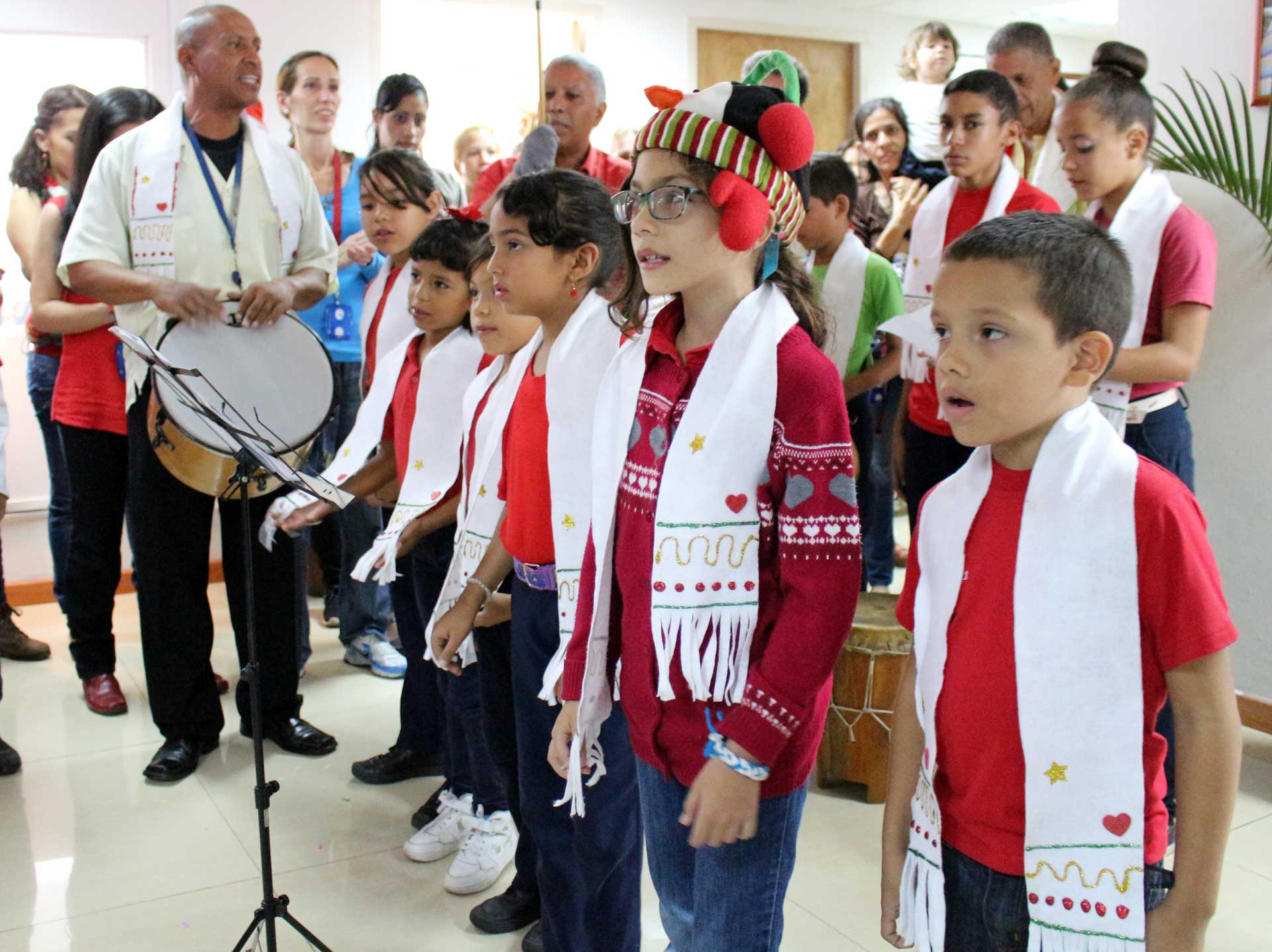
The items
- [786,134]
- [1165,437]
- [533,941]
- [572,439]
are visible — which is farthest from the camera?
[1165,437]

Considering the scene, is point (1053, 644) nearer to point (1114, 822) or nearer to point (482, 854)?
point (1114, 822)

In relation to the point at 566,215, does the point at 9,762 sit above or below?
below

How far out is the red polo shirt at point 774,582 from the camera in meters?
1.28

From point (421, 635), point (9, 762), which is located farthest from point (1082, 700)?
point (9, 762)

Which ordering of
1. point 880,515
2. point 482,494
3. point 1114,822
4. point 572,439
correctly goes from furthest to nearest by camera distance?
point 880,515 < point 482,494 < point 572,439 < point 1114,822

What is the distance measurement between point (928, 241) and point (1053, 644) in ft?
6.47

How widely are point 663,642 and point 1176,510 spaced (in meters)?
0.57

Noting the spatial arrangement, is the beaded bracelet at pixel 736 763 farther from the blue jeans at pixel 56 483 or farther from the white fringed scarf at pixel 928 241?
the blue jeans at pixel 56 483

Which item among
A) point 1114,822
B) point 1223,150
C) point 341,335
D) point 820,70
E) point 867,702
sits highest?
Answer: point 820,70

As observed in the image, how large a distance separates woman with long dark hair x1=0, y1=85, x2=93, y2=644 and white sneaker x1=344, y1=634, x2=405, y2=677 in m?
0.97

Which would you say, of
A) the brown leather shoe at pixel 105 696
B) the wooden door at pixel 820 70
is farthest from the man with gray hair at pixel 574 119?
the wooden door at pixel 820 70

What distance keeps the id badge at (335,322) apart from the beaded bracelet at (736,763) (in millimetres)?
3027

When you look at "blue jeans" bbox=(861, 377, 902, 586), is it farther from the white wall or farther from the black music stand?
the black music stand

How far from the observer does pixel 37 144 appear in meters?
3.77
